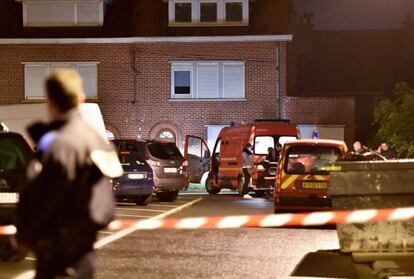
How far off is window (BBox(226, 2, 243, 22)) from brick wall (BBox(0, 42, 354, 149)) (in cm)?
133

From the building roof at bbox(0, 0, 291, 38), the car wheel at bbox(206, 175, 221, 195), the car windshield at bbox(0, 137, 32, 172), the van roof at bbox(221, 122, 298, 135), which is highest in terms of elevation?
the building roof at bbox(0, 0, 291, 38)

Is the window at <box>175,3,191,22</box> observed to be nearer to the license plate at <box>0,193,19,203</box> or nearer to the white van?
the white van

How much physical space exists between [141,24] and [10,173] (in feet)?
76.3

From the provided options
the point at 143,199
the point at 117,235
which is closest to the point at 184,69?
the point at 143,199

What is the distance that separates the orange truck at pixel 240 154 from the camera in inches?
881

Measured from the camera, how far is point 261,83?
104 ft

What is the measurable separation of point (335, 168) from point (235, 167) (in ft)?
47.3

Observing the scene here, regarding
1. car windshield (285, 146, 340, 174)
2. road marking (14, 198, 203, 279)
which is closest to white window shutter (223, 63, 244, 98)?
road marking (14, 198, 203, 279)

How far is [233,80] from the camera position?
32062 millimetres

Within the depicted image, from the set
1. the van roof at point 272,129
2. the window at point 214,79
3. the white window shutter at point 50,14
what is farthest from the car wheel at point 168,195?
the white window shutter at point 50,14

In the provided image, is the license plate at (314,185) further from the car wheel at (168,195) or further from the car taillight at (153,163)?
the car wheel at (168,195)

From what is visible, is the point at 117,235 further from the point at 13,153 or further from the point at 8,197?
the point at 8,197

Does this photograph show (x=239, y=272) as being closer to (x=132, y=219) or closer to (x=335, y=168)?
(x=335, y=168)

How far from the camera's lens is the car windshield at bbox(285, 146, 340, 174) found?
15.2 m
